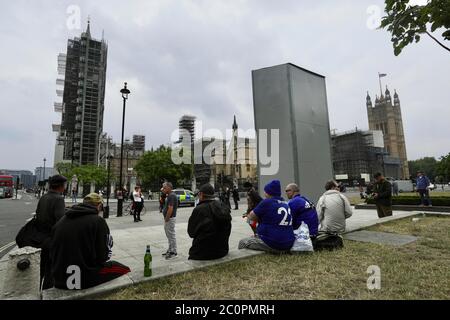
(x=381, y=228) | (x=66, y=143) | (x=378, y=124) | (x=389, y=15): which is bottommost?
(x=381, y=228)

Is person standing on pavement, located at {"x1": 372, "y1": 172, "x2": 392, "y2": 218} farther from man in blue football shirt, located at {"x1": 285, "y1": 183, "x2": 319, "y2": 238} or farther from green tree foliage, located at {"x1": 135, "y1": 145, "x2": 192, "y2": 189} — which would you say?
green tree foliage, located at {"x1": 135, "y1": 145, "x2": 192, "y2": 189}

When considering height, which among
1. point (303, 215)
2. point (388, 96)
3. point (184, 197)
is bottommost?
point (184, 197)

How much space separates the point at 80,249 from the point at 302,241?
383cm

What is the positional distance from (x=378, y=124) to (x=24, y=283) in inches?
4772

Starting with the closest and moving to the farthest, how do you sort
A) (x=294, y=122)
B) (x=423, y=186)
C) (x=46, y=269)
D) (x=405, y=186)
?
(x=46, y=269)
(x=294, y=122)
(x=423, y=186)
(x=405, y=186)

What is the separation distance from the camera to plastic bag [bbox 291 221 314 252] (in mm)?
5012

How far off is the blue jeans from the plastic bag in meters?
12.2

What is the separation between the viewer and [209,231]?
454 cm

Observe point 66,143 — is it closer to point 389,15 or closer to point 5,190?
point 5,190

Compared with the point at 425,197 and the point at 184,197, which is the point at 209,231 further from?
the point at 184,197

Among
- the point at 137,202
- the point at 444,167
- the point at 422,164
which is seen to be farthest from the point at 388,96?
the point at 137,202

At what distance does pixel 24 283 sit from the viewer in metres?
3.60

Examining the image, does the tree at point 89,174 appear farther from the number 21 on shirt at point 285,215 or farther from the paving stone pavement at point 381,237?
the number 21 on shirt at point 285,215
